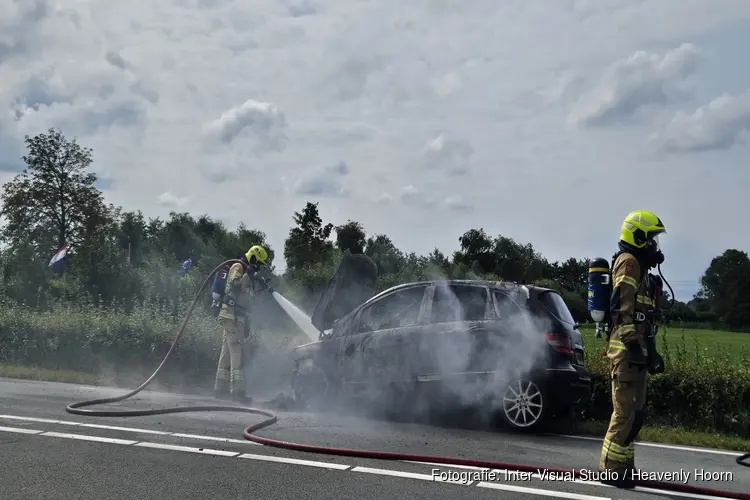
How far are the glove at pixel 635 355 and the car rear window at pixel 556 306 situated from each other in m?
2.58

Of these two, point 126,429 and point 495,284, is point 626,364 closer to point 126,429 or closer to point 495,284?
point 495,284

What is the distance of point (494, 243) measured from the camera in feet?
125

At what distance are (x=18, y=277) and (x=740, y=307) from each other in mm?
88725

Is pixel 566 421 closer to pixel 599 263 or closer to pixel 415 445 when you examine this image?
pixel 415 445

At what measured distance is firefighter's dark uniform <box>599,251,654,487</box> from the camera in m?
6.18

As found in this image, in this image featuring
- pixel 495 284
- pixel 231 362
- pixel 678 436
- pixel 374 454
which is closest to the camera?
pixel 374 454

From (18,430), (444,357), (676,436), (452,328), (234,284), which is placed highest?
(234,284)

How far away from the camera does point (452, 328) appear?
919cm

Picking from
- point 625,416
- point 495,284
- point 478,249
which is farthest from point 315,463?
point 478,249

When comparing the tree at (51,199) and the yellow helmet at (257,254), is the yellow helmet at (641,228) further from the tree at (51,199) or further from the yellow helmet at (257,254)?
the tree at (51,199)

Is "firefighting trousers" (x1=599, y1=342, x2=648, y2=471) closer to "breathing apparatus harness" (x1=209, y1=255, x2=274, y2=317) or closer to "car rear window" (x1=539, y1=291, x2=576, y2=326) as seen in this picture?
"car rear window" (x1=539, y1=291, x2=576, y2=326)

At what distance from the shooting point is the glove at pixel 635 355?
6.17 meters

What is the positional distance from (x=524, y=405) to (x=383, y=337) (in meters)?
2.09

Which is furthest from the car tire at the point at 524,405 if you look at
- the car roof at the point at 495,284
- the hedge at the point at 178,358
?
the hedge at the point at 178,358
